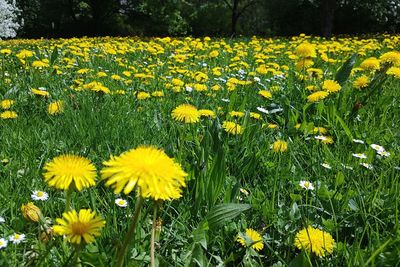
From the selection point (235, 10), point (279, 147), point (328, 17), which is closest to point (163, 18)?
point (235, 10)

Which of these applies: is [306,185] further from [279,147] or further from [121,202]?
[121,202]

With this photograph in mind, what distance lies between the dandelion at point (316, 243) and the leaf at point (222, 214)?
191 millimetres

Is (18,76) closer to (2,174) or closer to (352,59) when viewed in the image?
(2,174)

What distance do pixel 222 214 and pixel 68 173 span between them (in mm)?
550

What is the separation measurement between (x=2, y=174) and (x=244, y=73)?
2575 millimetres

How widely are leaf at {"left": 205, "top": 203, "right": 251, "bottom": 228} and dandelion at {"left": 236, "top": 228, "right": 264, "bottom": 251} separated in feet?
0.23

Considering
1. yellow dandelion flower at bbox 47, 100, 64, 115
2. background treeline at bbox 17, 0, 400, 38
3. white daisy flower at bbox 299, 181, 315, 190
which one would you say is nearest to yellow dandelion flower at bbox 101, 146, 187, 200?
white daisy flower at bbox 299, 181, 315, 190

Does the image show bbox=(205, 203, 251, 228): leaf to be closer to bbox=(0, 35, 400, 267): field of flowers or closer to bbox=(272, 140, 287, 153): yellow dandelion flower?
bbox=(0, 35, 400, 267): field of flowers

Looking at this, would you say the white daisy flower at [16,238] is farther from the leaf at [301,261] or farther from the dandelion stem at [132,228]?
the leaf at [301,261]

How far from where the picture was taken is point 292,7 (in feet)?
61.8

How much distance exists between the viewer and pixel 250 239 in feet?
4.21

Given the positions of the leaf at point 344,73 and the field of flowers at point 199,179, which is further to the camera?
the leaf at point 344,73

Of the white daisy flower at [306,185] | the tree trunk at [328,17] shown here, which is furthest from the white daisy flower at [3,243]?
the tree trunk at [328,17]

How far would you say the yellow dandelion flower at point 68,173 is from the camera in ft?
2.88
